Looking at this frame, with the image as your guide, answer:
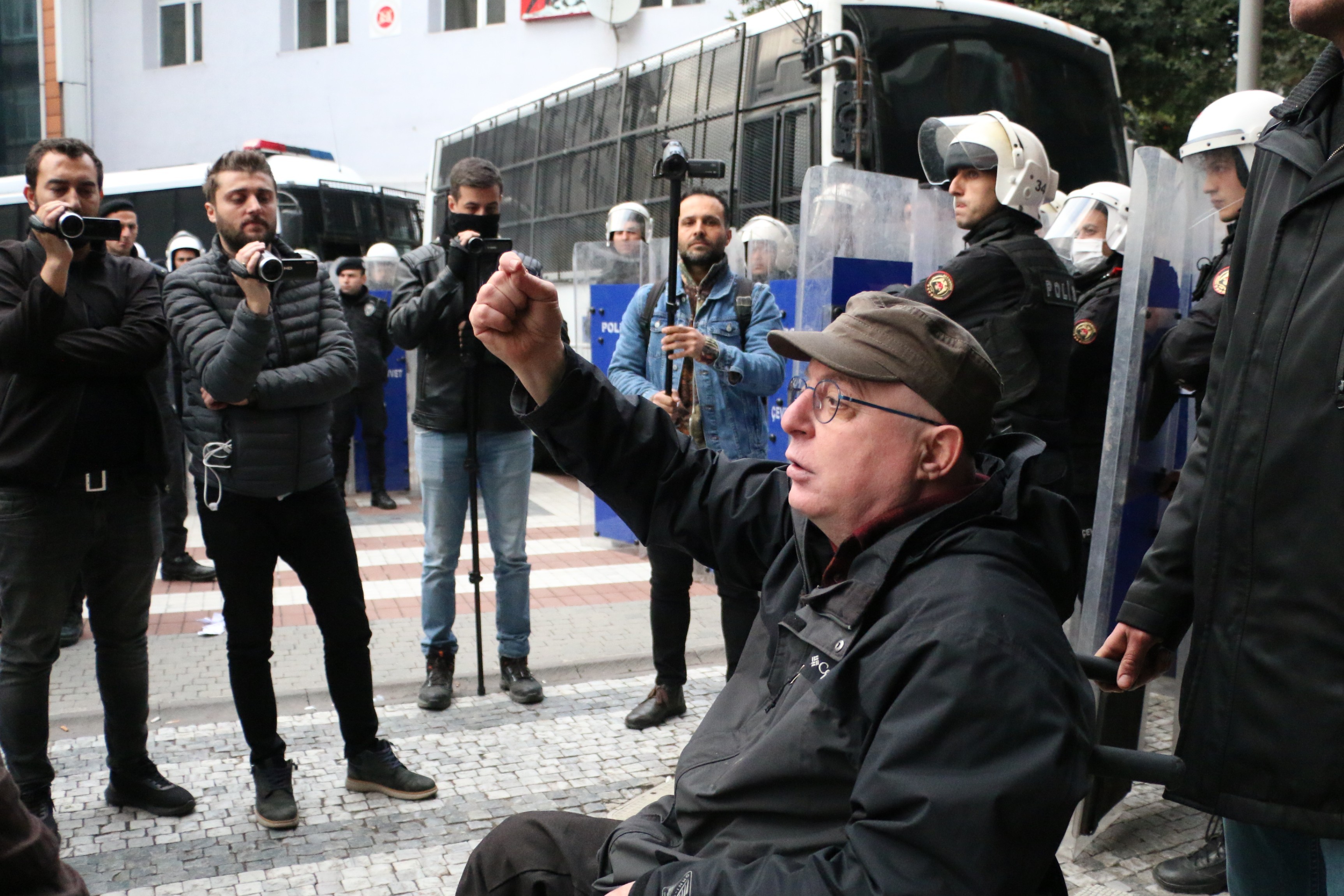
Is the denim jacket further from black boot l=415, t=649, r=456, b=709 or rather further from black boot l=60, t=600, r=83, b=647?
black boot l=60, t=600, r=83, b=647

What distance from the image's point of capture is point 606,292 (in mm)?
7973

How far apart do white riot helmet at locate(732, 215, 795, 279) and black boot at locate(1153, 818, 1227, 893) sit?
469 centimetres

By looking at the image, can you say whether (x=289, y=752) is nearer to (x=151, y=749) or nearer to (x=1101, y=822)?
(x=151, y=749)

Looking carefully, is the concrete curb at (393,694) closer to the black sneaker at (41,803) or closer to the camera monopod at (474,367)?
the camera monopod at (474,367)

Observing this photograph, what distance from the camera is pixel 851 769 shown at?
1.61 metres

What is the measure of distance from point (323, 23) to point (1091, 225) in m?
25.6

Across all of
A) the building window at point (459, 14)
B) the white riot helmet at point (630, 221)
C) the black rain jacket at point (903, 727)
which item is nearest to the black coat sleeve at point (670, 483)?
the black rain jacket at point (903, 727)

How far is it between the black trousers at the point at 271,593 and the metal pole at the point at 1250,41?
738cm

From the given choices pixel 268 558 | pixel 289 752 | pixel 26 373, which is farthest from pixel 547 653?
pixel 26 373

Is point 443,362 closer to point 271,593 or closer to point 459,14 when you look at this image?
point 271,593

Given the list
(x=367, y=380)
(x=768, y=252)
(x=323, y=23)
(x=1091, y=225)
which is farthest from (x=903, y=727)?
(x=323, y=23)

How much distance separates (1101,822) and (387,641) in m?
3.60

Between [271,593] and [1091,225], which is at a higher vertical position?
[1091,225]

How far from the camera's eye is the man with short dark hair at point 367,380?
9.79m
